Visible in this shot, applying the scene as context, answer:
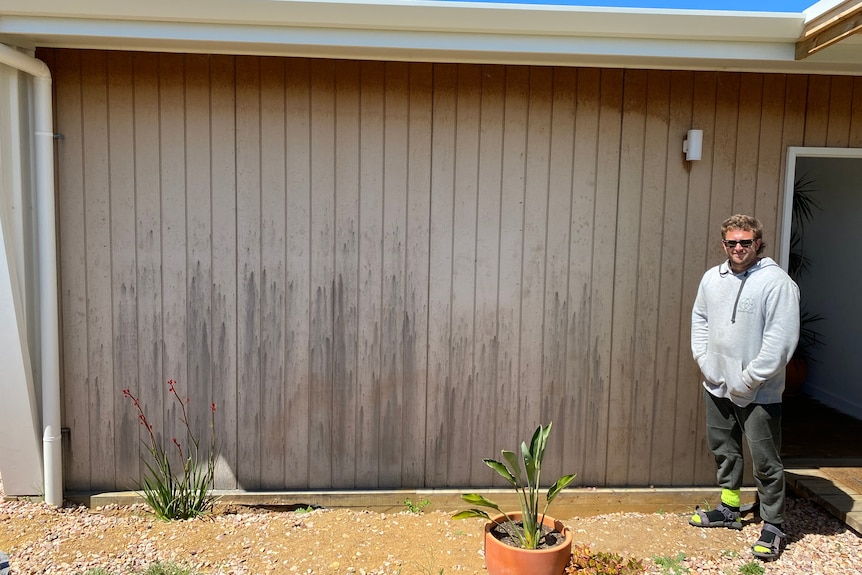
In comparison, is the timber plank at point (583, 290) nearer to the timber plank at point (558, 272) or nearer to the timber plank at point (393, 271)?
the timber plank at point (558, 272)

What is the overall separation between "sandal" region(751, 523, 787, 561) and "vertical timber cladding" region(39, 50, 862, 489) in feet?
2.51

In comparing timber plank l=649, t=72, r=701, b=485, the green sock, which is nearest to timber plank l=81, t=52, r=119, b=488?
timber plank l=649, t=72, r=701, b=485

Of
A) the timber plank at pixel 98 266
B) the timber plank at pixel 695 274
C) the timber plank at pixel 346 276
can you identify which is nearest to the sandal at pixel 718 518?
the timber plank at pixel 695 274

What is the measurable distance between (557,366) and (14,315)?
114 inches

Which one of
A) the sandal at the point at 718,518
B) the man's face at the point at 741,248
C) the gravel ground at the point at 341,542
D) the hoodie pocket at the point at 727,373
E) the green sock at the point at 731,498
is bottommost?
the gravel ground at the point at 341,542

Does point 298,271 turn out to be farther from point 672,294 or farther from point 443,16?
point 672,294

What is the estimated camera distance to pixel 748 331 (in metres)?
3.12

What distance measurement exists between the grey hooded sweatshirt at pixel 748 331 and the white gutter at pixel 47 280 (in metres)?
3.38

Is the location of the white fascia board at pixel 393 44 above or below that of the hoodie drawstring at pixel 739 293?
above

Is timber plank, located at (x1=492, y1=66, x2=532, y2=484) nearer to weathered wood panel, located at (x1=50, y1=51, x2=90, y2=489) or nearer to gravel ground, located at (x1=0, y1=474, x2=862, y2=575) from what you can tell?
gravel ground, located at (x1=0, y1=474, x2=862, y2=575)

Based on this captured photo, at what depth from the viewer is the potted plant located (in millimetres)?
2746

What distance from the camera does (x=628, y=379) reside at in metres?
3.86

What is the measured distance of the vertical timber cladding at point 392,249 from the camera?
11.8ft

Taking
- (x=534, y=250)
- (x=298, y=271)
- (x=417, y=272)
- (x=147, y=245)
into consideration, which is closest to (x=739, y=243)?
(x=534, y=250)
